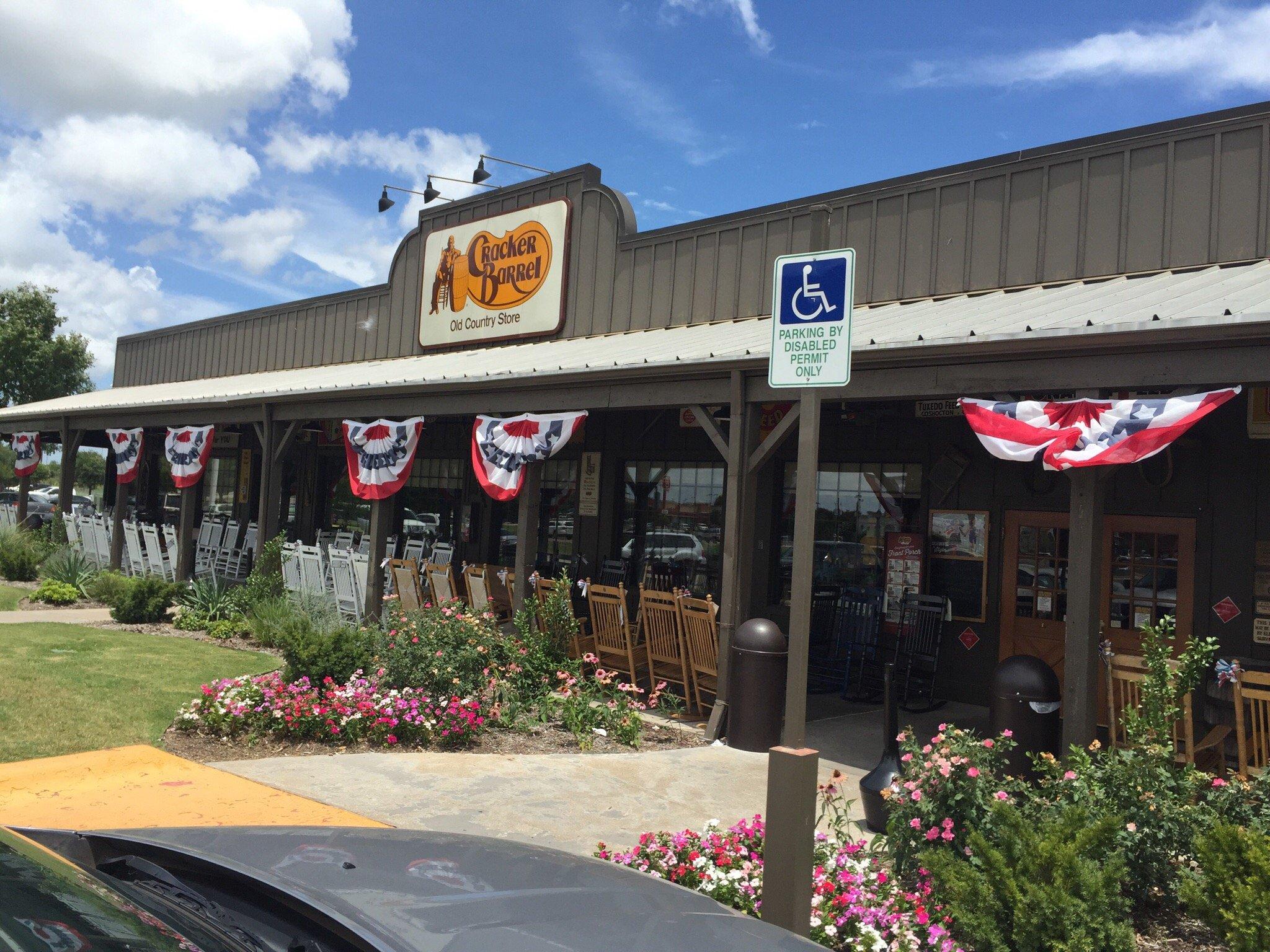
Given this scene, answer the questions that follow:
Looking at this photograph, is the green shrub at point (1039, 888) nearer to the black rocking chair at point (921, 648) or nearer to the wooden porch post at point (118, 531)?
the black rocking chair at point (921, 648)

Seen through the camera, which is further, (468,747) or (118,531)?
(118,531)

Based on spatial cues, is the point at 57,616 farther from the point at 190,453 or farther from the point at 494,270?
the point at 494,270

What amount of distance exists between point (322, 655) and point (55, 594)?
8154 mm

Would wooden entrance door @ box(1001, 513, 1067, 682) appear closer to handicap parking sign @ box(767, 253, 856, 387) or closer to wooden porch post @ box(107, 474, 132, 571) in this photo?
handicap parking sign @ box(767, 253, 856, 387)

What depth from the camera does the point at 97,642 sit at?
10.4 meters

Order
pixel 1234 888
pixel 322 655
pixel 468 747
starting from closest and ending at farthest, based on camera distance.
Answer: pixel 1234 888, pixel 468 747, pixel 322 655

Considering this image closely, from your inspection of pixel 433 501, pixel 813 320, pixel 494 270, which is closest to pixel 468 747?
pixel 813 320

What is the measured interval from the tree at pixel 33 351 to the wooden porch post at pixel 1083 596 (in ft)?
148

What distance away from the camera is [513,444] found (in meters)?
10.1

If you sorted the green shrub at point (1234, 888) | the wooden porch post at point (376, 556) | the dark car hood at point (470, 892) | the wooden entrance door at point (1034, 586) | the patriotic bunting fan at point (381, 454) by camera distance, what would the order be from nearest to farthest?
the dark car hood at point (470, 892) → the green shrub at point (1234, 888) → the wooden entrance door at point (1034, 586) → the patriotic bunting fan at point (381, 454) → the wooden porch post at point (376, 556)

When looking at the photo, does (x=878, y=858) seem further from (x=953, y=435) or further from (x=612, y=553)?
(x=612, y=553)

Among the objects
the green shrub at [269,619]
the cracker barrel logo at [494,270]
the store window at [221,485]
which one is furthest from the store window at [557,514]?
the store window at [221,485]

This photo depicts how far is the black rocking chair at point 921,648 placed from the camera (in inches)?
382

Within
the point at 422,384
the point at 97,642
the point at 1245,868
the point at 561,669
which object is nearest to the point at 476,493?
the point at 422,384
